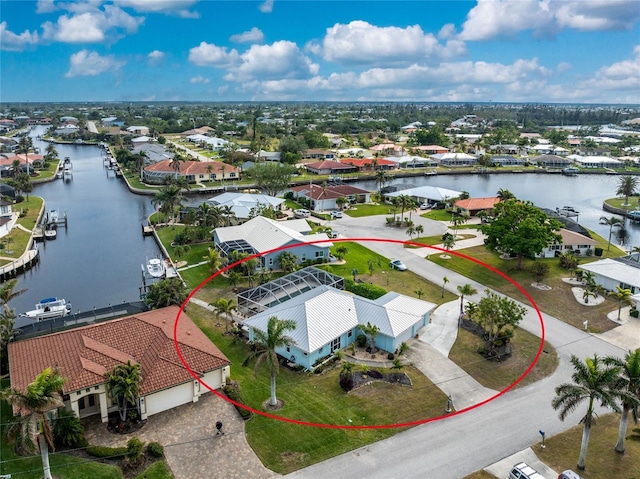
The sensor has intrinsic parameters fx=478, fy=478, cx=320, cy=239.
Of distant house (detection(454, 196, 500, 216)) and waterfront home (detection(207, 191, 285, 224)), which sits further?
distant house (detection(454, 196, 500, 216))

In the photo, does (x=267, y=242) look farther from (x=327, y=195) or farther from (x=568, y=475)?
(x=568, y=475)

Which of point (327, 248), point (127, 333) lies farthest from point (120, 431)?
point (327, 248)

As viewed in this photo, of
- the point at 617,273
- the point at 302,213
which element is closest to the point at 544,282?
the point at 617,273

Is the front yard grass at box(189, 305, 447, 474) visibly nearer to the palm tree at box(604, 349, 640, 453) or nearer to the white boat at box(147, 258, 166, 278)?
the palm tree at box(604, 349, 640, 453)

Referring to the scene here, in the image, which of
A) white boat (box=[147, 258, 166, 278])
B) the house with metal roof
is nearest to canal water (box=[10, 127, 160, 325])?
white boat (box=[147, 258, 166, 278])

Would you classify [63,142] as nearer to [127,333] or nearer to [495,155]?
[495,155]

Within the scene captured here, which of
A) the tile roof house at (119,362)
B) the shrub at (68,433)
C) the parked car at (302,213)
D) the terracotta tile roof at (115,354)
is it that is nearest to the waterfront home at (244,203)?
the parked car at (302,213)

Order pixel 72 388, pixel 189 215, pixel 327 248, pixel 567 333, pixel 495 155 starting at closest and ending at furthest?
pixel 72 388 < pixel 567 333 < pixel 327 248 < pixel 189 215 < pixel 495 155
